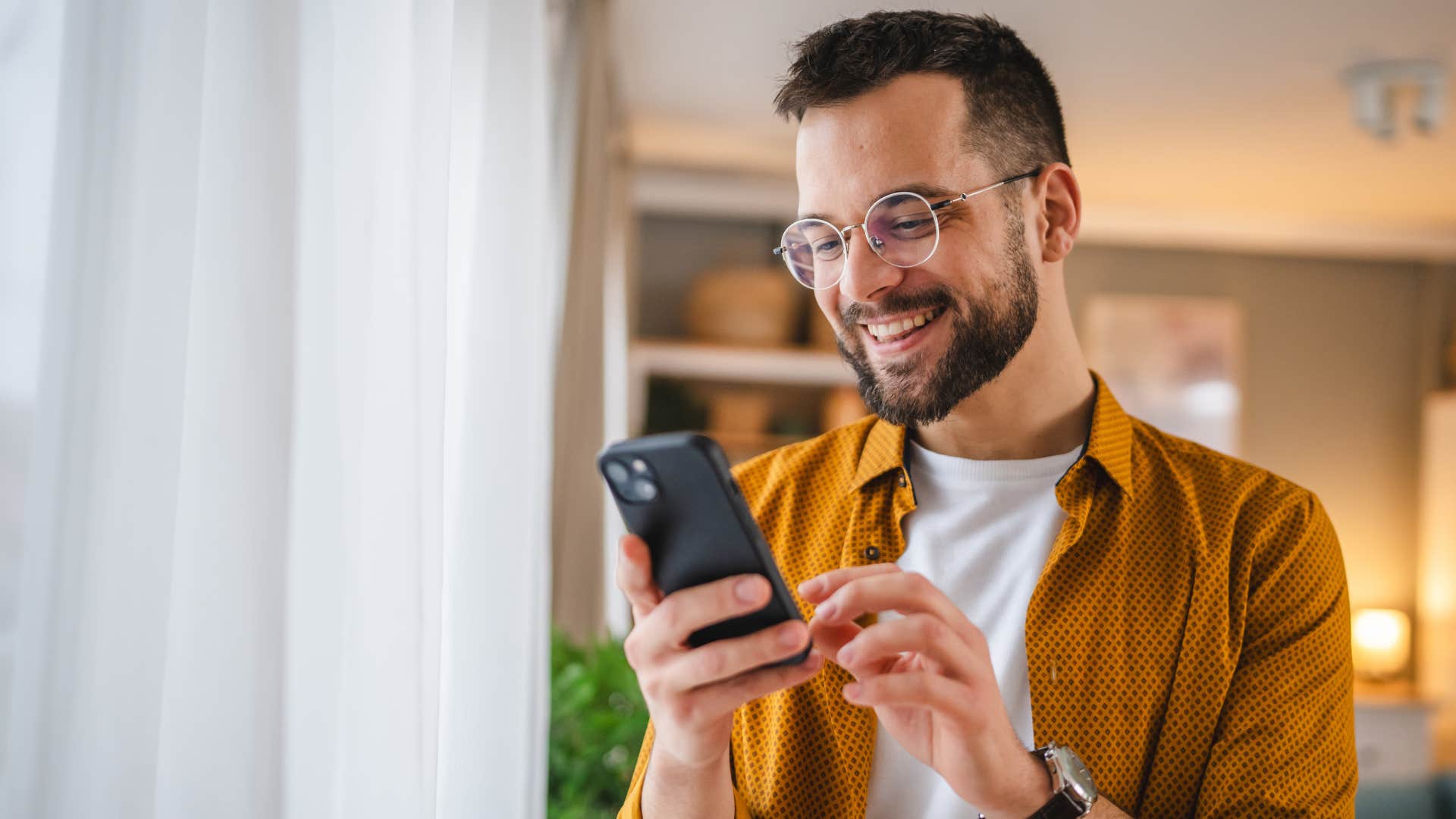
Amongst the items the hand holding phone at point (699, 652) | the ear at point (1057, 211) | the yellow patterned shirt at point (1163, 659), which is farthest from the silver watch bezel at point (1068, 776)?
the ear at point (1057, 211)

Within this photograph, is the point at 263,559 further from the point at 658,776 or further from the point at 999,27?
the point at 999,27

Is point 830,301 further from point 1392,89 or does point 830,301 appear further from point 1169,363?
point 1169,363

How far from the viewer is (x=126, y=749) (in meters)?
0.52

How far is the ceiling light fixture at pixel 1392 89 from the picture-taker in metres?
3.43

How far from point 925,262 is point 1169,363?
5088 mm

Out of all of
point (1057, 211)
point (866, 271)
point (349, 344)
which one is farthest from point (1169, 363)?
point (349, 344)

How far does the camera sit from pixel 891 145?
1.07m

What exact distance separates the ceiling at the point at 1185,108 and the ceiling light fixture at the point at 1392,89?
0.05 m

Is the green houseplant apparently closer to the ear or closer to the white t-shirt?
the white t-shirt

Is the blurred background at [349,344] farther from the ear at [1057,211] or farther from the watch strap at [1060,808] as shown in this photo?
the ear at [1057,211]

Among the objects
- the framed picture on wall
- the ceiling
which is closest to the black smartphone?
the ceiling

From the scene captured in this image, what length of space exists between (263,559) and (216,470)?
0.19 feet

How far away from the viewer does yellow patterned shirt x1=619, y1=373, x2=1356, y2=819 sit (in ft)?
3.25

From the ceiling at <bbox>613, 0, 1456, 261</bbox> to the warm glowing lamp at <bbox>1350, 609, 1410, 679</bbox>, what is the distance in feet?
6.54
